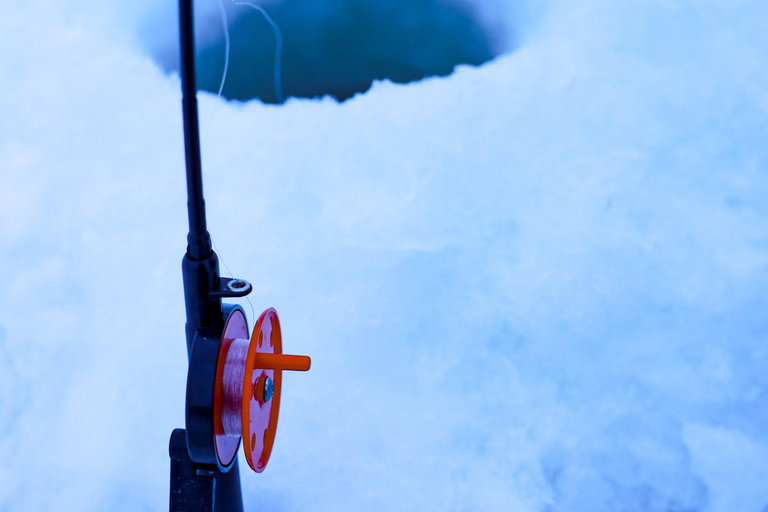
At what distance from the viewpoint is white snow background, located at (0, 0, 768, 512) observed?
82cm

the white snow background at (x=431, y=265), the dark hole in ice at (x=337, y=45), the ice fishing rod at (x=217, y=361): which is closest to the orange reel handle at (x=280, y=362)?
the ice fishing rod at (x=217, y=361)

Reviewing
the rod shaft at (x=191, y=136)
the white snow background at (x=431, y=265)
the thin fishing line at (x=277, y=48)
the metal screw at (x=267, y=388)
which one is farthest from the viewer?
the thin fishing line at (x=277, y=48)

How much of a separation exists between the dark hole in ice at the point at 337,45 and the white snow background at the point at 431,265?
145mm

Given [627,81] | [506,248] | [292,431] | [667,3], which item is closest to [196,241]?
[292,431]

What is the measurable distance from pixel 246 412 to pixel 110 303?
53cm

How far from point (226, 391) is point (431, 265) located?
1.73 ft

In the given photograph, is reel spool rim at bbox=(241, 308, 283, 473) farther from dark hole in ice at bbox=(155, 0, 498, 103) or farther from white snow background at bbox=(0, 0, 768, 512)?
dark hole in ice at bbox=(155, 0, 498, 103)

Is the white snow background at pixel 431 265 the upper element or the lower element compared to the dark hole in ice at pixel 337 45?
lower

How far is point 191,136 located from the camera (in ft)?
1.66

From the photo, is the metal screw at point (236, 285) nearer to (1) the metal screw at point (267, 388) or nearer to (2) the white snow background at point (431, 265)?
(1) the metal screw at point (267, 388)

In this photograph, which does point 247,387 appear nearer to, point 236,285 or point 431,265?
point 236,285

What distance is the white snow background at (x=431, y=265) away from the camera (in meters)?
0.82

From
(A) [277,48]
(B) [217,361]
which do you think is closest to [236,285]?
(B) [217,361]

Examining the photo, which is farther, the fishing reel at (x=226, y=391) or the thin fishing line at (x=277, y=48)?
the thin fishing line at (x=277, y=48)
